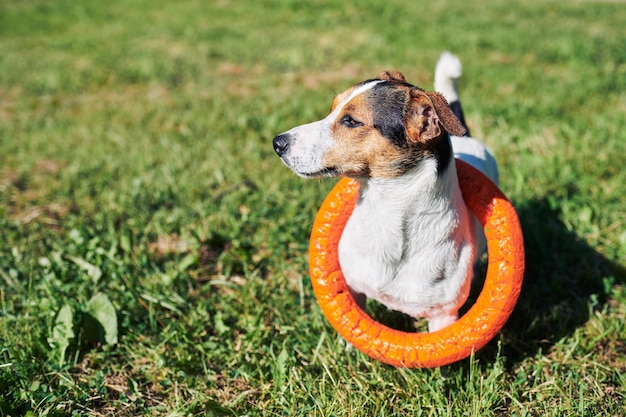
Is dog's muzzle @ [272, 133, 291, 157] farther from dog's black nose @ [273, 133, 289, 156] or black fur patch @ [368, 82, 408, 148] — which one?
black fur patch @ [368, 82, 408, 148]

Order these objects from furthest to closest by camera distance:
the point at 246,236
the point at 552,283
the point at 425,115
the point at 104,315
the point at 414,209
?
the point at 246,236 → the point at 552,283 → the point at 104,315 → the point at 414,209 → the point at 425,115

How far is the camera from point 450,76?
165 inches

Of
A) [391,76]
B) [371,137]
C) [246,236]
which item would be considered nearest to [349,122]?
[371,137]

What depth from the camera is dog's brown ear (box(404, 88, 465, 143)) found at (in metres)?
2.86

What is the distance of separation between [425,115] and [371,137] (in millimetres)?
298

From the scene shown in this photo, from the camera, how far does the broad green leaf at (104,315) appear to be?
3.50 metres

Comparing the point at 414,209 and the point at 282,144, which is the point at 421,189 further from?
the point at 282,144

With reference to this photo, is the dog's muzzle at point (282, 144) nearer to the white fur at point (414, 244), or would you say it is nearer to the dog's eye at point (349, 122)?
the dog's eye at point (349, 122)

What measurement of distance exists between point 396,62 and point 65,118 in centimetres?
499

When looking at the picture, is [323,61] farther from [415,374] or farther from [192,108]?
[415,374]

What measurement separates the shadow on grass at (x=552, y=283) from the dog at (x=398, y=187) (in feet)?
2.06

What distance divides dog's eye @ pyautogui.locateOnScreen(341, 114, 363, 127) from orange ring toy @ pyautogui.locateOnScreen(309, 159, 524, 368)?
0.54m

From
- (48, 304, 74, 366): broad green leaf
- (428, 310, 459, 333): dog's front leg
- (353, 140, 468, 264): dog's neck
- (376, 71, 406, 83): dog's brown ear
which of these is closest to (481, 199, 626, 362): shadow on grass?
(428, 310, 459, 333): dog's front leg

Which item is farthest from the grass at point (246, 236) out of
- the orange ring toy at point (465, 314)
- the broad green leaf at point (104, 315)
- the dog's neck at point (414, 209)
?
the dog's neck at point (414, 209)
